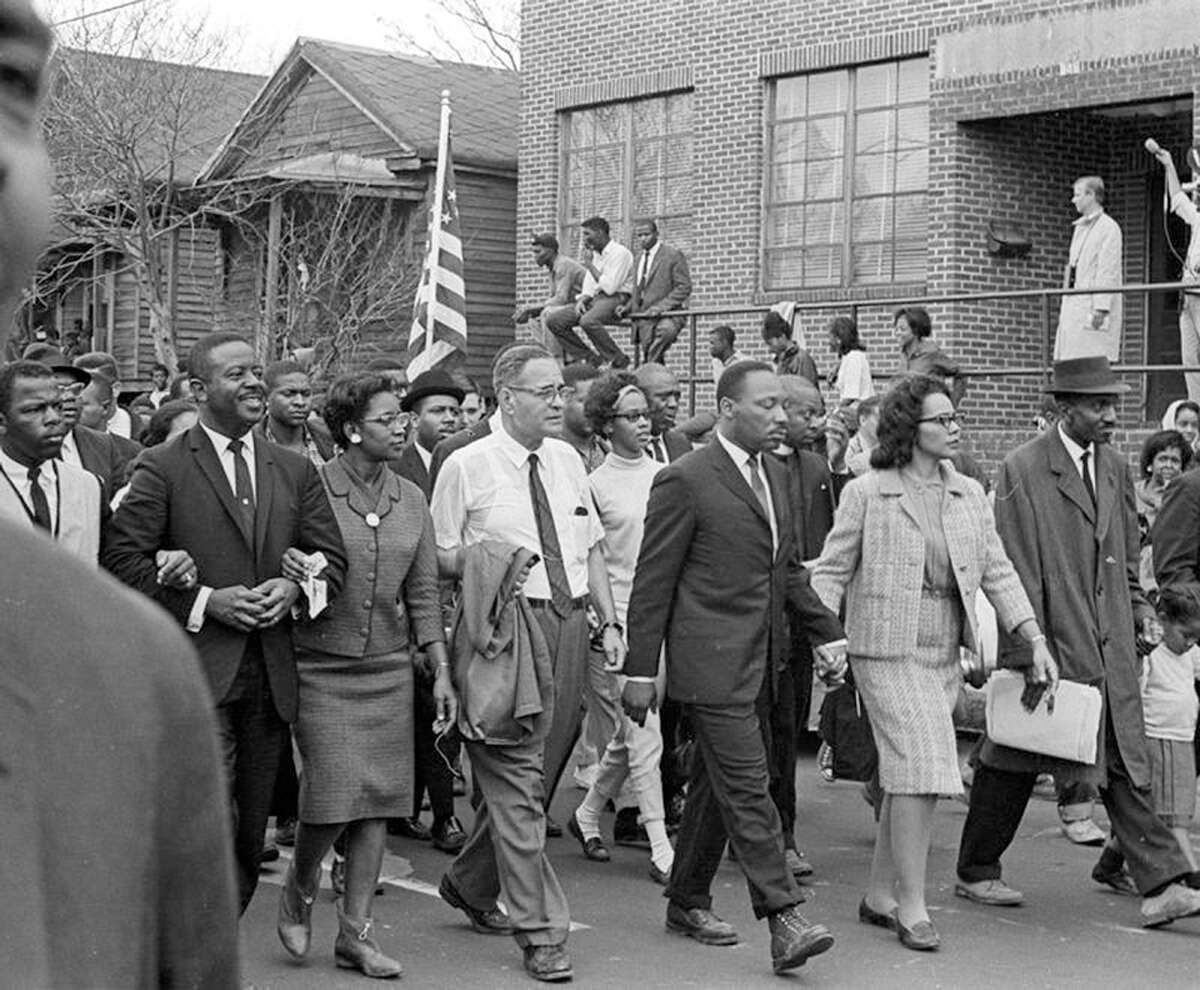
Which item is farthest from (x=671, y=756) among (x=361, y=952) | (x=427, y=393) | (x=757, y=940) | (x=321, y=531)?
(x=321, y=531)

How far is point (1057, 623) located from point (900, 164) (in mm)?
12725

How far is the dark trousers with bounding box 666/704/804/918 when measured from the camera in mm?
7223

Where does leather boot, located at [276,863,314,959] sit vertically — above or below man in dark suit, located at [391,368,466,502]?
below

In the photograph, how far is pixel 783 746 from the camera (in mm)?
8664

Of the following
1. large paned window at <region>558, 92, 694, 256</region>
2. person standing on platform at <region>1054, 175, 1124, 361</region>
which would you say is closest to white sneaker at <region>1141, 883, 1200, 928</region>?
person standing on platform at <region>1054, 175, 1124, 361</region>

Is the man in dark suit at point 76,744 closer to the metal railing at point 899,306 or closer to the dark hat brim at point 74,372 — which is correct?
the dark hat brim at point 74,372

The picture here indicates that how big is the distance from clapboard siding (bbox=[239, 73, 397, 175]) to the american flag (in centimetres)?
1326

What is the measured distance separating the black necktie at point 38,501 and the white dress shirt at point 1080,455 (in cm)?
378

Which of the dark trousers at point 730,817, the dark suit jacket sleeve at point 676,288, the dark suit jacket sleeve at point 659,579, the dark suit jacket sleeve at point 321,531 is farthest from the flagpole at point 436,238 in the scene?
the dark suit jacket sleeve at point 321,531

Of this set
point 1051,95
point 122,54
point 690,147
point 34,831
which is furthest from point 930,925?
point 122,54

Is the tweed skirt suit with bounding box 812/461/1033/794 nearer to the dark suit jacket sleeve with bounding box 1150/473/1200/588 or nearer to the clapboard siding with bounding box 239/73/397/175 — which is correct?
the dark suit jacket sleeve with bounding box 1150/473/1200/588

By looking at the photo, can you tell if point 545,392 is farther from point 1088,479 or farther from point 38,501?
point 1088,479

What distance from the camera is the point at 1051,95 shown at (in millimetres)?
18891

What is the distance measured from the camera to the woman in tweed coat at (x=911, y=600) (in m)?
7.65
